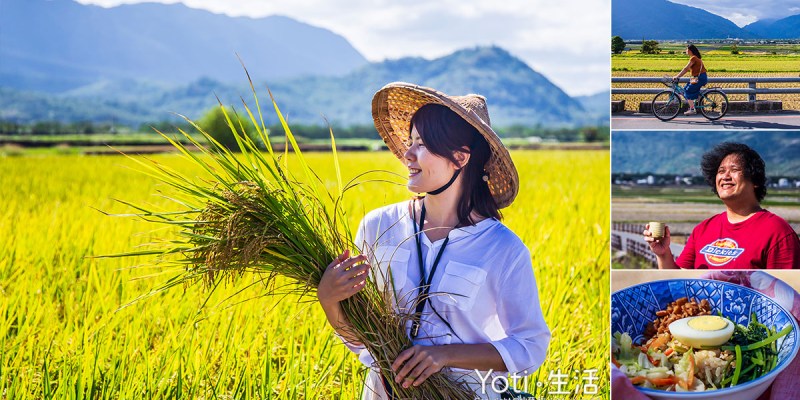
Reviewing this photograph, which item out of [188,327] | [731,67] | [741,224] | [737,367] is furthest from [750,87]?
[188,327]

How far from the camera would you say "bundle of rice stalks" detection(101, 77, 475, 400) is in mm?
1871

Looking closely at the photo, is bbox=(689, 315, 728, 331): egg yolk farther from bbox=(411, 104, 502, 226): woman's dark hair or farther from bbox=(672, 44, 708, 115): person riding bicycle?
bbox=(411, 104, 502, 226): woman's dark hair

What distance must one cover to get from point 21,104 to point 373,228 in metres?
66.3

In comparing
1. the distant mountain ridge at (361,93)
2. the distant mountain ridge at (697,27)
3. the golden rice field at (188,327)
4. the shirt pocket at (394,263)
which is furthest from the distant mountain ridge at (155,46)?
the shirt pocket at (394,263)

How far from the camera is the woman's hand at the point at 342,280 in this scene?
1827 mm

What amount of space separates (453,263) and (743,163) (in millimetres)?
1043

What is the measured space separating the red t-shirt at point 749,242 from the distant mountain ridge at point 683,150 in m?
0.15

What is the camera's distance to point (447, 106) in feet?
6.46

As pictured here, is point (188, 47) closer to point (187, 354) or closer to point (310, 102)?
point (310, 102)

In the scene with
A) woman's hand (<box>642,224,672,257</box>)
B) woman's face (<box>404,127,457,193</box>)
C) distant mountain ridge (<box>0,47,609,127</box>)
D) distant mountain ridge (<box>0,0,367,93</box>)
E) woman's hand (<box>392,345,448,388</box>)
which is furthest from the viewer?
distant mountain ridge (<box>0,0,367,93</box>)

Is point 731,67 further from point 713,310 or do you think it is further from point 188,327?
point 188,327

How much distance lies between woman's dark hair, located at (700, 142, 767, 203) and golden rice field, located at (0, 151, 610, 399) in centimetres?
74

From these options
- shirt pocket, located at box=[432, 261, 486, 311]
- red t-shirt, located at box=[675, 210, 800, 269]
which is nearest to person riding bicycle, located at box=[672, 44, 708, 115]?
red t-shirt, located at box=[675, 210, 800, 269]

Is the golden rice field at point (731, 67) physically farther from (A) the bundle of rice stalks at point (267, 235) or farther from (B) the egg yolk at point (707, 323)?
(A) the bundle of rice stalks at point (267, 235)
